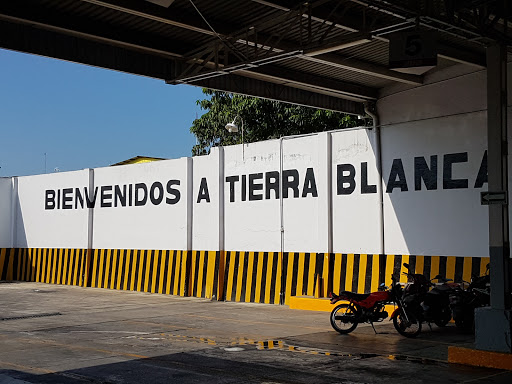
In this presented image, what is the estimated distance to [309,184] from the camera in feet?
57.6

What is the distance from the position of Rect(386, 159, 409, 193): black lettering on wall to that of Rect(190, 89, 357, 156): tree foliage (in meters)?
12.2

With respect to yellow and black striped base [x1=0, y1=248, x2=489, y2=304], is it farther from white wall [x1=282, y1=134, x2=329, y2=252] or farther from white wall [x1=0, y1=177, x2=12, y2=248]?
white wall [x1=0, y1=177, x2=12, y2=248]

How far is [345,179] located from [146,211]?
7.48 m

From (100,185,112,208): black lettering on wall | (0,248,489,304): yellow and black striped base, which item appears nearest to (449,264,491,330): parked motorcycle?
(0,248,489,304): yellow and black striped base

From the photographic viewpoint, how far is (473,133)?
1462 centimetres

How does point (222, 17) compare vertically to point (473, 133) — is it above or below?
above

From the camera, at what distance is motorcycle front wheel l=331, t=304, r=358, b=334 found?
41.8 feet

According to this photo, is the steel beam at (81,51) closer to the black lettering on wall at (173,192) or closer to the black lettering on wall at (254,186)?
the black lettering on wall at (254,186)

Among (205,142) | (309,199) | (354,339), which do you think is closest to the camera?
(354,339)

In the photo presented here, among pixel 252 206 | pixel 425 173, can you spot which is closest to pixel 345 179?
pixel 425 173

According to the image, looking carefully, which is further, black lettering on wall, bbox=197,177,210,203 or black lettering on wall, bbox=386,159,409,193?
black lettering on wall, bbox=197,177,210,203

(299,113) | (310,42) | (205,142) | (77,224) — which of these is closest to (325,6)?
(310,42)

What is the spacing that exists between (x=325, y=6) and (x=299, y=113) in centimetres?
1681

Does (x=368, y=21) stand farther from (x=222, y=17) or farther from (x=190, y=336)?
(x=190, y=336)
